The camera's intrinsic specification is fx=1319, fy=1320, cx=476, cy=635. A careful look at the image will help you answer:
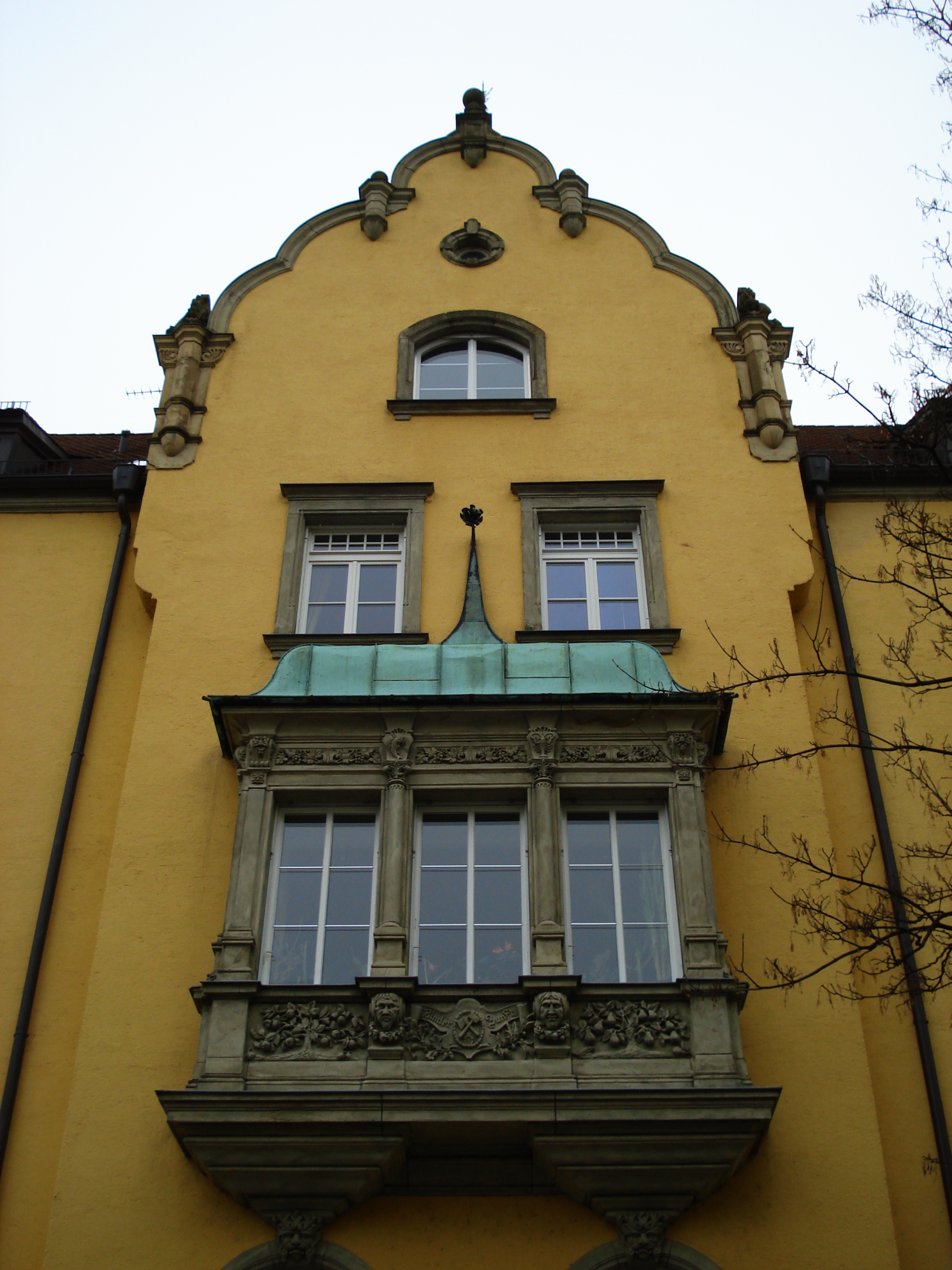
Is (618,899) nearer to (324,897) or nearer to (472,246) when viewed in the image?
(324,897)

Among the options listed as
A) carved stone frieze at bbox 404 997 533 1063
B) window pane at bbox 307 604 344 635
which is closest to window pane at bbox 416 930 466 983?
carved stone frieze at bbox 404 997 533 1063

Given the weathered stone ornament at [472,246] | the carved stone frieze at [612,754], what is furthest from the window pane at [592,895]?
the weathered stone ornament at [472,246]

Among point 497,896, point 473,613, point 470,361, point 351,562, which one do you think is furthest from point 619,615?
point 470,361

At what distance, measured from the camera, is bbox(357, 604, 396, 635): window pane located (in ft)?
41.2

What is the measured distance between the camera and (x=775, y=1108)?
923 centimetres

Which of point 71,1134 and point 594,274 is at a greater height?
point 594,274

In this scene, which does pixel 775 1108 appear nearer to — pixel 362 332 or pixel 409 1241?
pixel 409 1241

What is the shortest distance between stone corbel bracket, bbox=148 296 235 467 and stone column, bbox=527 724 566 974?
5.28m

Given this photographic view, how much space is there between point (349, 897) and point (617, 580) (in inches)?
172

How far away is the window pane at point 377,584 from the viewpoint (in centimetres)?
1282

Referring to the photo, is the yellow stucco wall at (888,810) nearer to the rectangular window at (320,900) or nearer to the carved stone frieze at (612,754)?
the carved stone frieze at (612,754)

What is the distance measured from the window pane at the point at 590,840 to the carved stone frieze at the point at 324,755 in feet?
5.58

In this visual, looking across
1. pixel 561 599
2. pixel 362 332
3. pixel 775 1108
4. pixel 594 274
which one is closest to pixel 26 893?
pixel 561 599

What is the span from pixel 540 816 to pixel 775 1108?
107 inches
